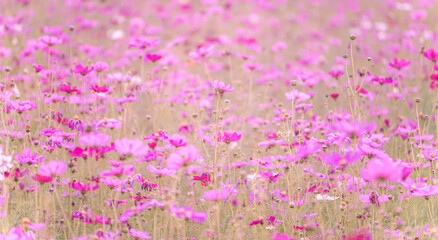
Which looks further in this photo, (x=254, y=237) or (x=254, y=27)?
(x=254, y=27)

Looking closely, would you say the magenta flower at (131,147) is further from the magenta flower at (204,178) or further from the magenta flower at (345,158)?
the magenta flower at (345,158)

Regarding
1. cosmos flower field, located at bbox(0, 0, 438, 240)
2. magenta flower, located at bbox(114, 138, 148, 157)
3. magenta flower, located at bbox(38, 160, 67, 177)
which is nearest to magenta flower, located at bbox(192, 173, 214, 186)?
cosmos flower field, located at bbox(0, 0, 438, 240)

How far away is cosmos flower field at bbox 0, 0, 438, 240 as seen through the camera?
1.56m

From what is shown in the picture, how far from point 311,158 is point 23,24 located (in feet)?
8.79

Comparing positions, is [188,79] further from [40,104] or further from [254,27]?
[254,27]

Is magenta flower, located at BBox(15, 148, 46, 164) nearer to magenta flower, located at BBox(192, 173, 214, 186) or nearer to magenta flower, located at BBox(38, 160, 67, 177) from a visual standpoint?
magenta flower, located at BBox(38, 160, 67, 177)

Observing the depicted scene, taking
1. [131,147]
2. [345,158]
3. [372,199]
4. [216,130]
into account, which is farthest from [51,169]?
[372,199]

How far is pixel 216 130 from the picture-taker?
5.64ft

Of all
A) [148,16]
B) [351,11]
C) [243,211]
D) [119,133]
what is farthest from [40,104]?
[351,11]

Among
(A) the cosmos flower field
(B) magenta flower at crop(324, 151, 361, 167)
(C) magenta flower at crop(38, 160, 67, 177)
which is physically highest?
(B) magenta flower at crop(324, 151, 361, 167)

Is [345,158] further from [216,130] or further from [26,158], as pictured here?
[26,158]

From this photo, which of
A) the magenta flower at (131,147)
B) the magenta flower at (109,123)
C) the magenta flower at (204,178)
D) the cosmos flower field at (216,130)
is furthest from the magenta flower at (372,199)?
the magenta flower at (109,123)

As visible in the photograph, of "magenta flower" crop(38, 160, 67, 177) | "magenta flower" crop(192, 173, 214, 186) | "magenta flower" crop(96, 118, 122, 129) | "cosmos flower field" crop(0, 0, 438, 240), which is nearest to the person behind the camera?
"magenta flower" crop(38, 160, 67, 177)

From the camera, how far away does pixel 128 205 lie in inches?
73.7
